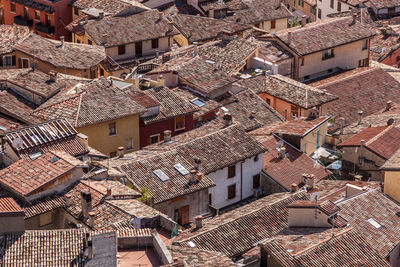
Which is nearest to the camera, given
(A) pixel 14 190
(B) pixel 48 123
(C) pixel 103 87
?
(A) pixel 14 190

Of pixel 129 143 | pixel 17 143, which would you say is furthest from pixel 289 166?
pixel 17 143

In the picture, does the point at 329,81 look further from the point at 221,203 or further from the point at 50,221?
the point at 50,221

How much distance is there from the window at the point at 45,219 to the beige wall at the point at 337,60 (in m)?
49.6

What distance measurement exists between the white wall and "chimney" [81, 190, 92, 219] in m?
14.1

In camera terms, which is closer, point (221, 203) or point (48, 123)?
point (48, 123)

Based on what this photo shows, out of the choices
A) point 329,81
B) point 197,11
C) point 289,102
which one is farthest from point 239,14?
point 289,102

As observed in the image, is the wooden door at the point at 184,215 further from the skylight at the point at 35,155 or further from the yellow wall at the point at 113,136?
the yellow wall at the point at 113,136

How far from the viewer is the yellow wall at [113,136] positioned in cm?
7225

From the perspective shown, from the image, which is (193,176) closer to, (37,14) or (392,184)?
(392,184)

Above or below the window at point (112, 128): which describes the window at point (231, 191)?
below

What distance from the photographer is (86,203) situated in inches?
2188

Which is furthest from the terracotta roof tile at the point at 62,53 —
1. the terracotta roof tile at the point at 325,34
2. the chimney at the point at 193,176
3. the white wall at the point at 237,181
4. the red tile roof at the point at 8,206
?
the red tile roof at the point at 8,206

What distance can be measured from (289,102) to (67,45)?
76.2 feet

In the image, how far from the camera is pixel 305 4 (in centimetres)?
14100
